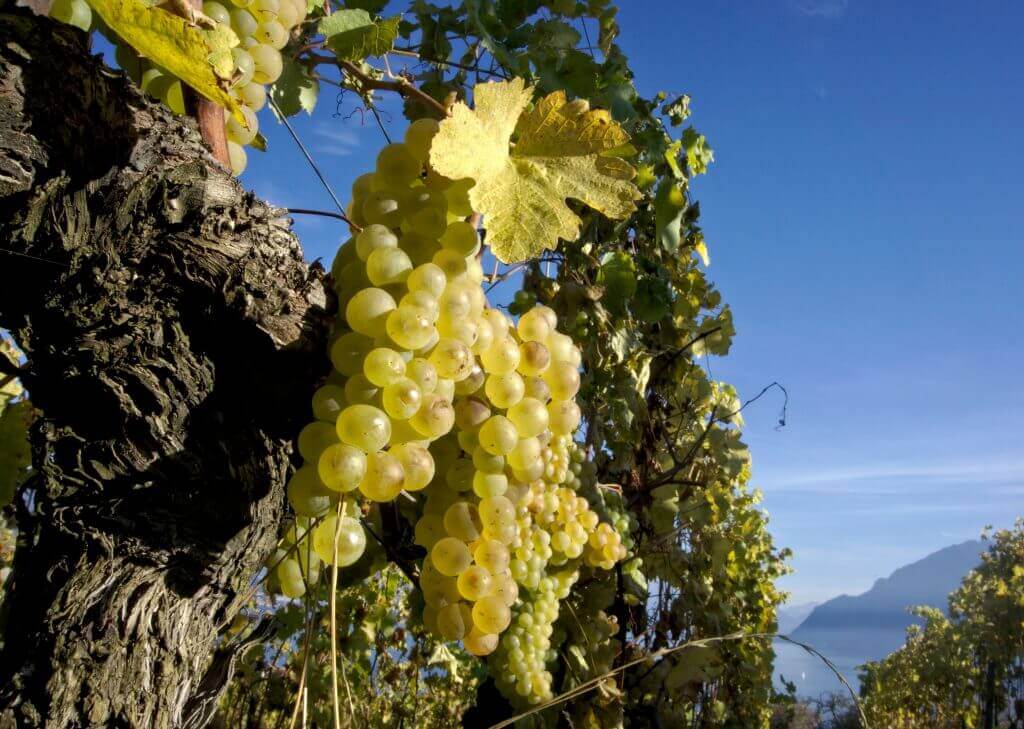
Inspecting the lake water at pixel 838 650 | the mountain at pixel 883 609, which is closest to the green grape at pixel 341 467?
the lake water at pixel 838 650

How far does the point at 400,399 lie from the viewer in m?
0.70

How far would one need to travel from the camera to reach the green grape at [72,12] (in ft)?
2.46

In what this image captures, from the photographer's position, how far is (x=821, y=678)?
348 ft

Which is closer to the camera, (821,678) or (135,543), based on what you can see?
(135,543)

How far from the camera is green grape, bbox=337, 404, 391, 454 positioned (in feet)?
2.23

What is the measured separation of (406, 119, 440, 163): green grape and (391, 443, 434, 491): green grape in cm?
34

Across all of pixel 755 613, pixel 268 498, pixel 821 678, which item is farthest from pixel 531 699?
pixel 821 678

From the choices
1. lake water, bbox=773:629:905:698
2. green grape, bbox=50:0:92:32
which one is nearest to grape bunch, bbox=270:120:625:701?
green grape, bbox=50:0:92:32

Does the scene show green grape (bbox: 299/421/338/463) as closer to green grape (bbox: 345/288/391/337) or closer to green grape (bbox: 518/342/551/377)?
green grape (bbox: 345/288/391/337)

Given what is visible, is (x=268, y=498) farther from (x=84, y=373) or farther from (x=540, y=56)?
(x=540, y=56)

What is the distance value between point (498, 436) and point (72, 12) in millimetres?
678

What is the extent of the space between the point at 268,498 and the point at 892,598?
6808 inches

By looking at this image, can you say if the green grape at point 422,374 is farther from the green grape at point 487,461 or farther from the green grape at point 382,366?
the green grape at point 487,461

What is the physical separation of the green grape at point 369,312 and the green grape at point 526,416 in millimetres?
228
